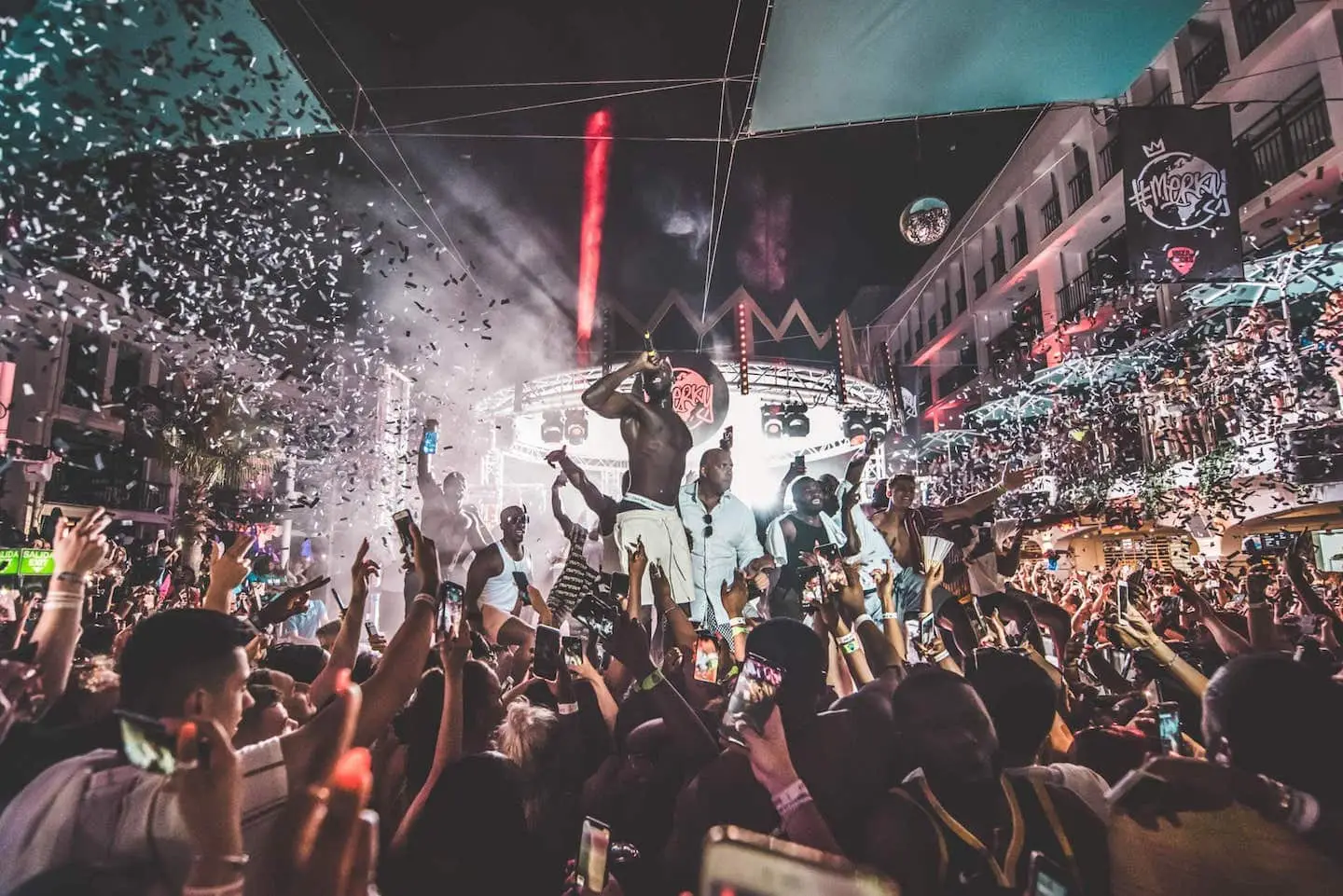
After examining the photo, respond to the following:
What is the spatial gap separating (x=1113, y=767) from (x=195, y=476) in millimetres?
17872

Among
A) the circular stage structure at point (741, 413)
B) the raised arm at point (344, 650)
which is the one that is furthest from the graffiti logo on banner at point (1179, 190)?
the raised arm at point (344, 650)

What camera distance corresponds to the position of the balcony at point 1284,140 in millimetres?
15609

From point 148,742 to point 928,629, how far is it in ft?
14.6

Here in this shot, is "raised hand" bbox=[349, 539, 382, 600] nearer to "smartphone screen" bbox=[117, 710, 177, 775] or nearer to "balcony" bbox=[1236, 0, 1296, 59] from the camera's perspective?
"smartphone screen" bbox=[117, 710, 177, 775]

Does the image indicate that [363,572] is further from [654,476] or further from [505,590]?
[654,476]

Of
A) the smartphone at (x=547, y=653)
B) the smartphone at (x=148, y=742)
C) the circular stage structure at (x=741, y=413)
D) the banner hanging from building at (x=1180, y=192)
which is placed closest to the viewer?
the smartphone at (x=148, y=742)

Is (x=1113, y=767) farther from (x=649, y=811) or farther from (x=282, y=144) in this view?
(x=282, y=144)

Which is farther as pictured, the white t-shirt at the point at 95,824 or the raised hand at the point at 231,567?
the raised hand at the point at 231,567

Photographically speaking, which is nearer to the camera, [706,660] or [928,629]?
[706,660]

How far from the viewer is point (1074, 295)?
26.9 meters

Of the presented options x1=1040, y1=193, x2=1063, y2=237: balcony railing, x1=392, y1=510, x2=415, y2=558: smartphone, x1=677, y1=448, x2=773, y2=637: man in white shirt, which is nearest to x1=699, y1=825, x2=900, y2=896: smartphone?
x1=392, y1=510, x2=415, y2=558: smartphone

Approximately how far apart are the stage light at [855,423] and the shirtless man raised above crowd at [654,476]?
7063mm

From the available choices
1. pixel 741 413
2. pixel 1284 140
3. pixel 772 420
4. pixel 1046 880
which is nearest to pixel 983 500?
pixel 1046 880

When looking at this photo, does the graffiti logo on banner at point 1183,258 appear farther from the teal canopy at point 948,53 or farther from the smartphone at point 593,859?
the smartphone at point 593,859
